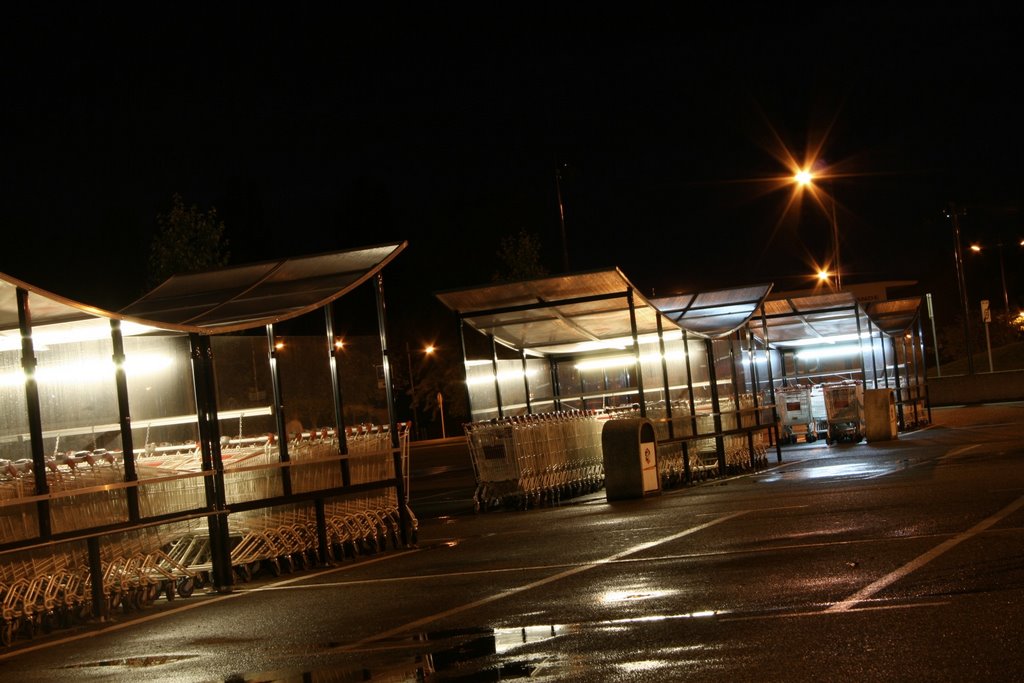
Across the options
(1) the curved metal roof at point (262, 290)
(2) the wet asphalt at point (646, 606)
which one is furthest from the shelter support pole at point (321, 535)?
(1) the curved metal roof at point (262, 290)

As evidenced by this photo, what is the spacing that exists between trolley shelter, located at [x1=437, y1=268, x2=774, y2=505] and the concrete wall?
98.2 feet

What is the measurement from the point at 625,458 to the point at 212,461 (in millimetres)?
7323

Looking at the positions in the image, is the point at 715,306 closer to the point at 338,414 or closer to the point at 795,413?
the point at 795,413

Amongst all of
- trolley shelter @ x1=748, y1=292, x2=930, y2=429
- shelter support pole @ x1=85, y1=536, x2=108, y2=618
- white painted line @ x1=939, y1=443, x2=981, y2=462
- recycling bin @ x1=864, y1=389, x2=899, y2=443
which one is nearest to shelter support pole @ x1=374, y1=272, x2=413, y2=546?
shelter support pole @ x1=85, y1=536, x2=108, y2=618

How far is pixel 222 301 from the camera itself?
15000 millimetres

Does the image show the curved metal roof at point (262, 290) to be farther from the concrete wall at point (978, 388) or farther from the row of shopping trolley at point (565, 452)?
the concrete wall at point (978, 388)

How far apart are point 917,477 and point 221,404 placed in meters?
10.8

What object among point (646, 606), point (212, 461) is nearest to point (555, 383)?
point (212, 461)

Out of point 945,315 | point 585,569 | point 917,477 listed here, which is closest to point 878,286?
point 917,477

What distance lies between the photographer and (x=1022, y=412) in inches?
1519

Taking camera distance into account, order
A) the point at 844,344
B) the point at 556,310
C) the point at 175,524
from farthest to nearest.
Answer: the point at 844,344 < the point at 556,310 < the point at 175,524

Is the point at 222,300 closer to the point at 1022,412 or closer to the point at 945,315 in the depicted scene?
the point at 1022,412

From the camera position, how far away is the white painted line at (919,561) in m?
8.13

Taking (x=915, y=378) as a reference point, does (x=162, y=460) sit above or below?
above
